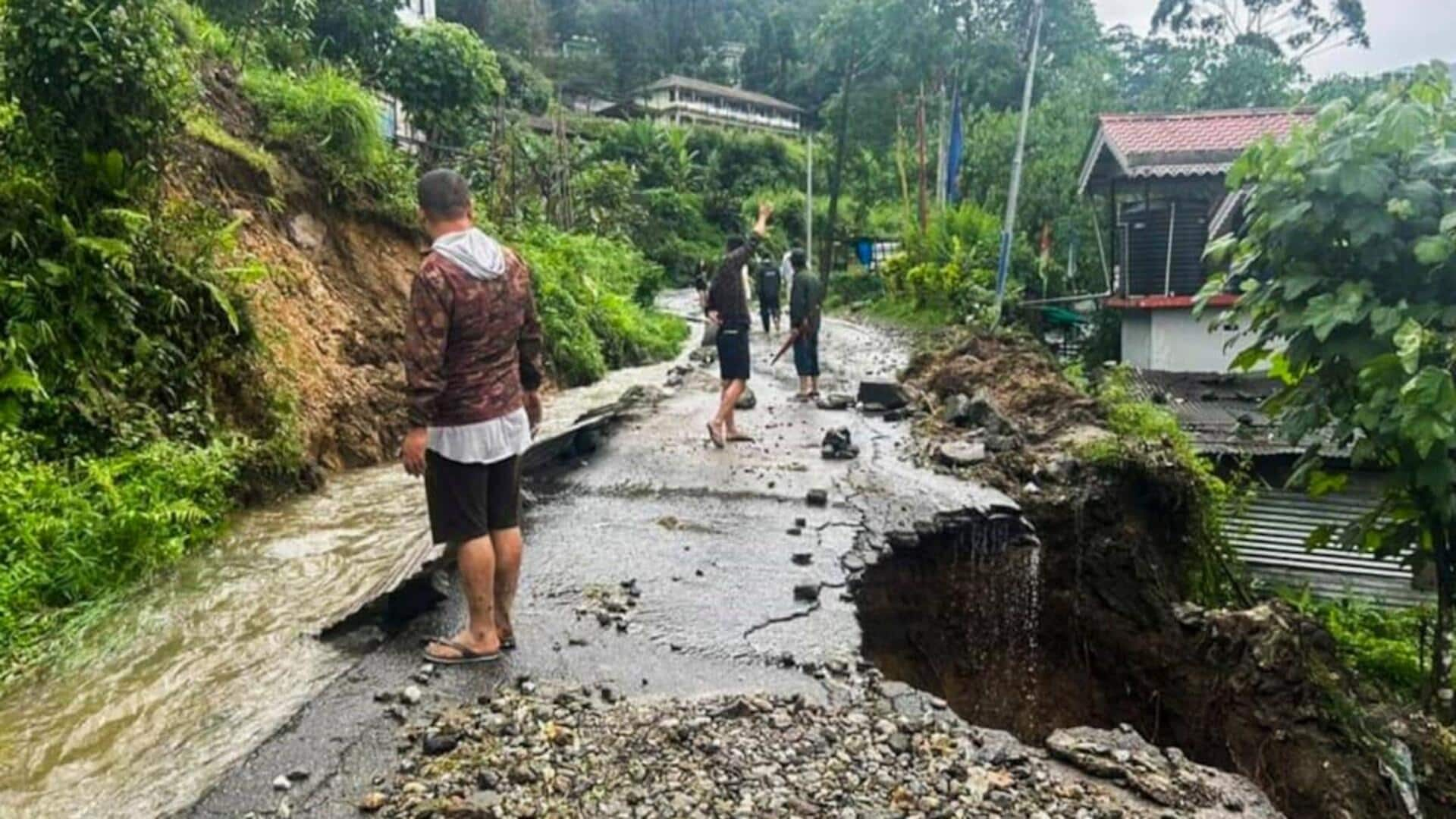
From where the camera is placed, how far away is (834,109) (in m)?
37.8

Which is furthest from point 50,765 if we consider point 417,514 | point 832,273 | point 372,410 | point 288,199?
point 832,273

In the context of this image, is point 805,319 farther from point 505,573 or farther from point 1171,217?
point 505,573

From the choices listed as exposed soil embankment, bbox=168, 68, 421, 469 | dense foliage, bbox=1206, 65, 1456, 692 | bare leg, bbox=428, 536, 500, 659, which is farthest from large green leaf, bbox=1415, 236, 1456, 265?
exposed soil embankment, bbox=168, 68, 421, 469

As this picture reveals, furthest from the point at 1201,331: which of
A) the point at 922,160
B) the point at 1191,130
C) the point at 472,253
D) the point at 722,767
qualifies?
the point at 922,160

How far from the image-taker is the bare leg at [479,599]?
4141 millimetres

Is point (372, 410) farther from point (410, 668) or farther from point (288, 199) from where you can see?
point (410, 668)

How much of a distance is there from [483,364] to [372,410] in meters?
5.36

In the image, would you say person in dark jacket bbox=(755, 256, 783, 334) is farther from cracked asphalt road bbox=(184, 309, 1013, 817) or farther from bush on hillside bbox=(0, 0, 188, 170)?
bush on hillside bbox=(0, 0, 188, 170)

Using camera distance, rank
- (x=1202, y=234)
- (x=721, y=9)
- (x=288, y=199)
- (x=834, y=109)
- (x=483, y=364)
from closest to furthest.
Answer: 1. (x=483, y=364)
2. (x=288, y=199)
3. (x=1202, y=234)
4. (x=834, y=109)
5. (x=721, y=9)

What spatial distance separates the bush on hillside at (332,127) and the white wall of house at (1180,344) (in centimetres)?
1130

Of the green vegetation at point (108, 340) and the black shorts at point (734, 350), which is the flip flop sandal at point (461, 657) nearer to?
the green vegetation at point (108, 340)

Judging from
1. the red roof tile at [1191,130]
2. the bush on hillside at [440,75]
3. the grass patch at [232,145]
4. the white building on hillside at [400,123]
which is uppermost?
the bush on hillside at [440,75]

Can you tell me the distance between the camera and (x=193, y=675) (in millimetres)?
4355

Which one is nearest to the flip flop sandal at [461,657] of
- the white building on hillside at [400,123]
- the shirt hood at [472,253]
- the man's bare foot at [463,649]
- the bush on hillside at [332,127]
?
the man's bare foot at [463,649]
